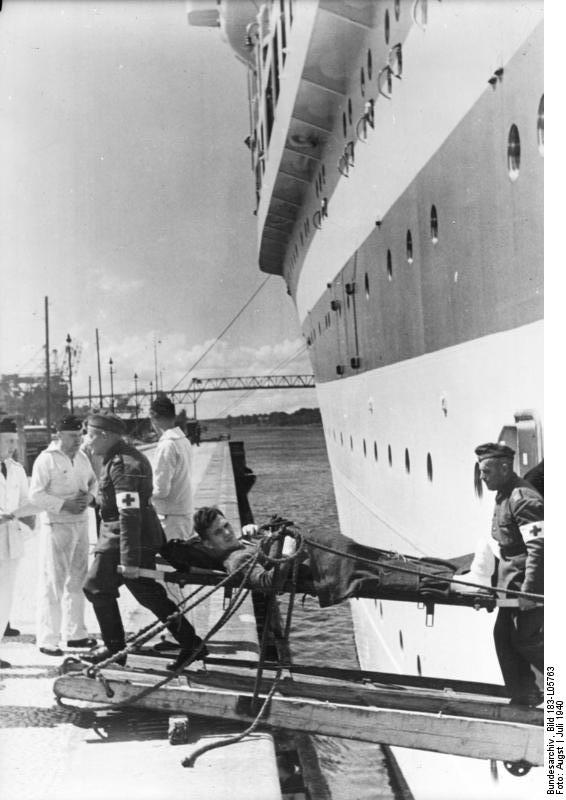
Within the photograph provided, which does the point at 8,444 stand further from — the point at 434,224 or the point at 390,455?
the point at 434,224

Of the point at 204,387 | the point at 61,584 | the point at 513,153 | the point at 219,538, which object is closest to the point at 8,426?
the point at 61,584

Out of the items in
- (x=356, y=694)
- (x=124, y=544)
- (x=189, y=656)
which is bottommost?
(x=356, y=694)

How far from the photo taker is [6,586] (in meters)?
3.77

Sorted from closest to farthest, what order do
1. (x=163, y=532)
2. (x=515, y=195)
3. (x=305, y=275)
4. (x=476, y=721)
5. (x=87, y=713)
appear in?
1. (x=476, y=721)
2. (x=515, y=195)
3. (x=87, y=713)
4. (x=163, y=532)
5. (x=305, y=275)

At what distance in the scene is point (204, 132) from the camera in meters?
3.29

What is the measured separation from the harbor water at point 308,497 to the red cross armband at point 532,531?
0.76m

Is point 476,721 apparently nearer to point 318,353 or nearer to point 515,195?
point 515,195

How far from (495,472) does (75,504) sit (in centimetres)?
193

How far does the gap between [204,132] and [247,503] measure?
5.49 ft

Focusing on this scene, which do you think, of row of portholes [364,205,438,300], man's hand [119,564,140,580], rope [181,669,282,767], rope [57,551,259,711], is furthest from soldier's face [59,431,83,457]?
row of portholes [364,205,438,300]

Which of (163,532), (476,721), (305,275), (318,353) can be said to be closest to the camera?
(476,721)

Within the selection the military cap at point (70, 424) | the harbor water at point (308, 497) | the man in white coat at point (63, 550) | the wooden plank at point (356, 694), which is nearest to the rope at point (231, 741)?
the wooden plank at point (356, 694)

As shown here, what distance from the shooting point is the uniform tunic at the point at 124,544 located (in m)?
3.28

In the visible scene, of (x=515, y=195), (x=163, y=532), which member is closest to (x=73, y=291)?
(x=163, y=532)
